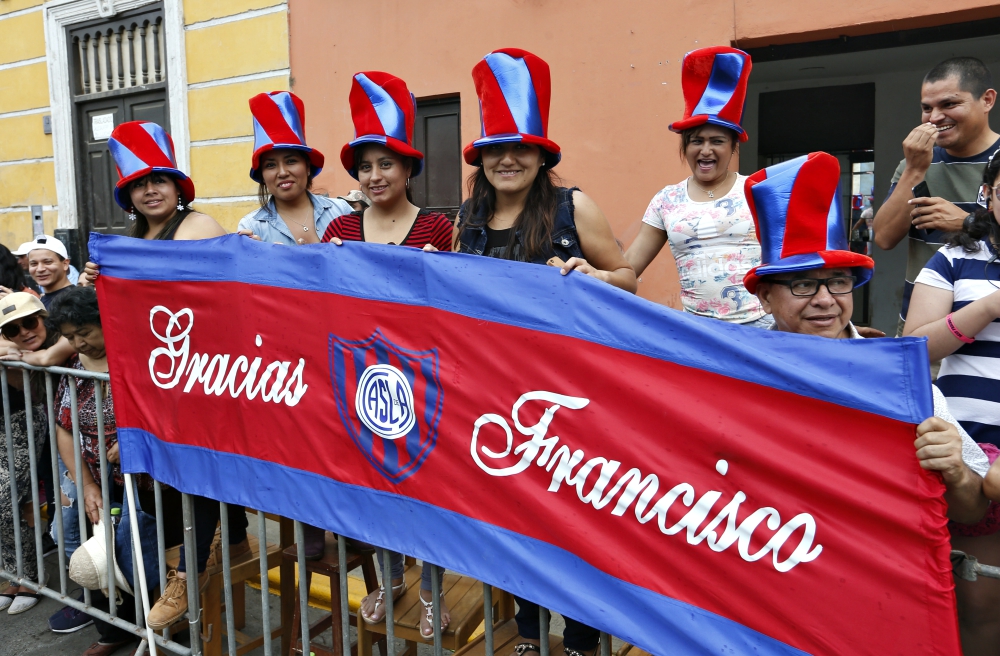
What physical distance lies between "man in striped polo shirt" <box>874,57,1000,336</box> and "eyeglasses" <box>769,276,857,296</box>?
1112 millimetres

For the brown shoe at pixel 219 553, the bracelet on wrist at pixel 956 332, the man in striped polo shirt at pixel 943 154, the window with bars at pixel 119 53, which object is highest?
the window with bars at pixel 119 53

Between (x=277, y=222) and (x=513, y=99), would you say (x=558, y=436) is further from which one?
(x=277, y=222)

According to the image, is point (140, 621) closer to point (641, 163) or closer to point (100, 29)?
point (641, 163)

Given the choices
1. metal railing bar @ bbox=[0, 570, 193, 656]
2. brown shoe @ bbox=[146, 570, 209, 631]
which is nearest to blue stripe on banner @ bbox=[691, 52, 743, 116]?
brown shoe @ bbox=[146, 570, 209, 631]

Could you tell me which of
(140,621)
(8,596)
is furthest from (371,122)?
(8,596)

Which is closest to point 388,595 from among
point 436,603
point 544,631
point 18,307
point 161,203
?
point 436,603

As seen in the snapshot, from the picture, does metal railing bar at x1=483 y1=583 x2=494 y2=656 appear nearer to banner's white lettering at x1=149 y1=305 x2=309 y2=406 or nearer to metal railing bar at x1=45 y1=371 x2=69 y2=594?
banner's white lettering at x1=149 y1=305 x2=309 y2=406

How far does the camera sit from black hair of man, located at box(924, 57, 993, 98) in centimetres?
301

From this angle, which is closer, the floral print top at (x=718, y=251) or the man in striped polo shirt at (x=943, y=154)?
the man in striped polo shirt at (x=943, y=154)

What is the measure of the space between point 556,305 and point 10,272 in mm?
4819

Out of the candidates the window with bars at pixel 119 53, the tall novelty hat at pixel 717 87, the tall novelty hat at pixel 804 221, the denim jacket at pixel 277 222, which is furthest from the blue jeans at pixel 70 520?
the window with bars at pixel 119 53

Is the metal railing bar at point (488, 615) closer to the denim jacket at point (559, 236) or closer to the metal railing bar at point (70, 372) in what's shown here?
the denim jacket at point (559, 236)

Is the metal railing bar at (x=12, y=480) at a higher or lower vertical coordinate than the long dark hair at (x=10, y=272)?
lower

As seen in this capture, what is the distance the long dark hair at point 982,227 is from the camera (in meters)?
2.41
